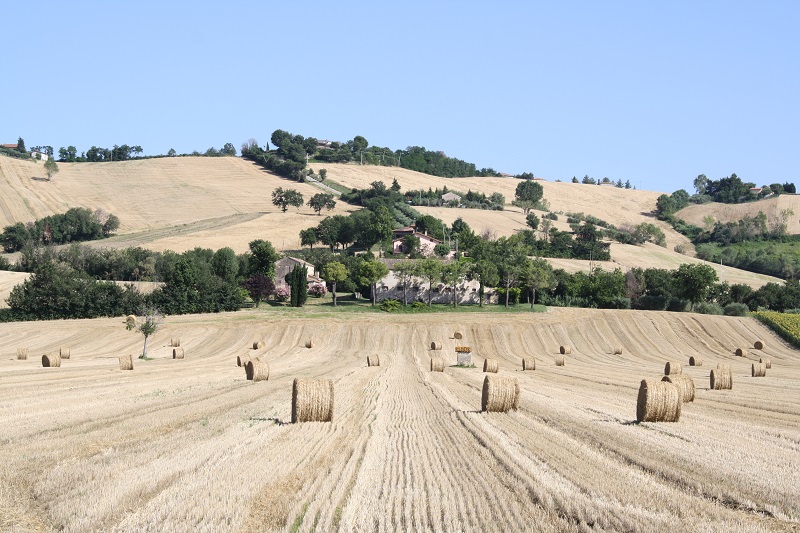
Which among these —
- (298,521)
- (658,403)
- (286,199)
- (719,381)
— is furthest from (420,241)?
(298,521)

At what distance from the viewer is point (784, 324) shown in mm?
65125

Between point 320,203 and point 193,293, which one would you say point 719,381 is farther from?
point 320,203

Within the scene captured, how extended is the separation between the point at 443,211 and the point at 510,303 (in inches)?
2712

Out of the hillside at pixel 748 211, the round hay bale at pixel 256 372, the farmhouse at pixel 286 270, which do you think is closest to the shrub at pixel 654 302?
the farmhouse at pixel 286 270

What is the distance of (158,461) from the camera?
13531mm

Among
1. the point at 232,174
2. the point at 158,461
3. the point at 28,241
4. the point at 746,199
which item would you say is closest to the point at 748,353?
the point at 158,461

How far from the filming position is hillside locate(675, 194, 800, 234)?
154000 mm

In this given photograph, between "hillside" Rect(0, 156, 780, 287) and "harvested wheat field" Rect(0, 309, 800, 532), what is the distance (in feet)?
284

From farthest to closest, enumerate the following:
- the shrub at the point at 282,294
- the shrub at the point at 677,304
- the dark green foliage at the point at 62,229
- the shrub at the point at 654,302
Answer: the dark green foliage at the point at 62,229 → the shrub at the point at 282,294 → the shrub at the point at 654,302 → the shrub at the point at 677,304

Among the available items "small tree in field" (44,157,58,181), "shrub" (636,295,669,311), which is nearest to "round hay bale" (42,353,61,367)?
"shrub" (636,295,669,311)

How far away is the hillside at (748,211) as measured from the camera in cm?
15400

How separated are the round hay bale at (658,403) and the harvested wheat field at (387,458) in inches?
9.1

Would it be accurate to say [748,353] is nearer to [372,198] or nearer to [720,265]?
[720,265]

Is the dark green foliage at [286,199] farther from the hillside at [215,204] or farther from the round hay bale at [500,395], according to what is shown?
the round hay bale at [500,395]
